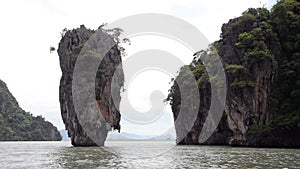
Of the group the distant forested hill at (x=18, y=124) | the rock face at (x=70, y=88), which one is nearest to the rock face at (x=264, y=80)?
the rock face at (x=70, y=88)

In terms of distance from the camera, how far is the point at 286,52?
3600 cm

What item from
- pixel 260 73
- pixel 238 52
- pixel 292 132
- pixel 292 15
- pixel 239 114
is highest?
pixel 292 15

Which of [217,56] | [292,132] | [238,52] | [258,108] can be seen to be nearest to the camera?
[292,132]

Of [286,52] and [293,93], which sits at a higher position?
[286,52]

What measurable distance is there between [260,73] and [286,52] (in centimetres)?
356

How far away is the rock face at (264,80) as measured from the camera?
33219 mm

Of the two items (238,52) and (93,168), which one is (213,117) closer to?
(238,52)

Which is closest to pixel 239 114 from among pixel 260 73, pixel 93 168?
pixel 260 73

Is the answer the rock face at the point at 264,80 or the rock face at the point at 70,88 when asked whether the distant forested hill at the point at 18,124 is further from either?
the rock face at the point at 264,80

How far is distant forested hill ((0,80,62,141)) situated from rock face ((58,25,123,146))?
50947 millimetres

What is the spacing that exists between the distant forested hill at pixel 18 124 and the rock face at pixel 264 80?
67595 mm

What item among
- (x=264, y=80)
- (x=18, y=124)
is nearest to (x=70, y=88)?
(x=264, y=80)

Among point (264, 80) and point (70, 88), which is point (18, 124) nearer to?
point (70, 88)

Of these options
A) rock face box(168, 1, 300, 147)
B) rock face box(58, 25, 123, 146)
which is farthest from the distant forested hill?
rock face box(168, 1, 300, 147)
